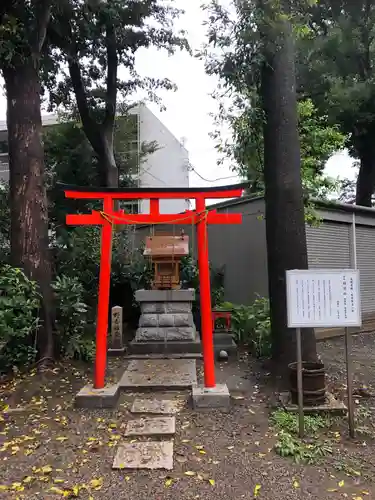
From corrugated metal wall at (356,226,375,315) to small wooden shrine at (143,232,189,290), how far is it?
4822 mm

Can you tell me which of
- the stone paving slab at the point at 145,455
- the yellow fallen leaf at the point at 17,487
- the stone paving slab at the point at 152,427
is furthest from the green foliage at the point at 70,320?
the yellow fallen leaf at the point at 17,487

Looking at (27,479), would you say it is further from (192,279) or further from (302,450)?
(192,279)

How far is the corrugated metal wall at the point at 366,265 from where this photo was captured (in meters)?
10.9

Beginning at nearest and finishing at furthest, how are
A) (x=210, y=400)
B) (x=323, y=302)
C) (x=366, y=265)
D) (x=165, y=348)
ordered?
(x=323, y=302) < (x=210, y=400) < (x=165, y=348) < (x=366, y=265)

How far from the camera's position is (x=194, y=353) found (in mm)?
8086

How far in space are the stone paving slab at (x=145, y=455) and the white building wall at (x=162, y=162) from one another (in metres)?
13.9

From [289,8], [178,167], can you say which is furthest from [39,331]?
[178,167]

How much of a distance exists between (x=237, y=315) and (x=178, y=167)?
50.8 ft

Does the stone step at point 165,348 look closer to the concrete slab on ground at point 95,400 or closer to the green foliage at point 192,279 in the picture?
the green foliage at point 192,279

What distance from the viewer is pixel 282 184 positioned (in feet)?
19.6

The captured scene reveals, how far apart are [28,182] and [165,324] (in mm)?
3656

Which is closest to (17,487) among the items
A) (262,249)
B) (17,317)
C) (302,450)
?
(302,450)

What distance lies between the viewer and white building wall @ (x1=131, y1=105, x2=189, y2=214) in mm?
18469

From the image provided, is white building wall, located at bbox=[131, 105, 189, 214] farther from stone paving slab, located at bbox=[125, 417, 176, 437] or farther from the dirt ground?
stone paving slab, located at bbox=[125, 417, 176, 437]
